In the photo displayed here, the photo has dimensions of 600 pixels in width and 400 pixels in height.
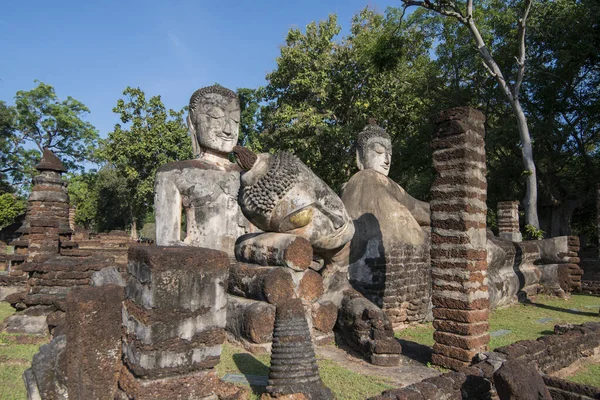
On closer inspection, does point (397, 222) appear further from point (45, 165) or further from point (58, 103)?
point (58, 103)

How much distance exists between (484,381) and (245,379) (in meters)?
1.94

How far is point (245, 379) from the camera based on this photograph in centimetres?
388

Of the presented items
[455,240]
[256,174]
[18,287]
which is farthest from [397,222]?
[18,287]

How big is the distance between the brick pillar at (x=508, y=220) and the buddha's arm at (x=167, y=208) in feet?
38.5

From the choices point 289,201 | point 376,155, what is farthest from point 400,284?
point 289,201

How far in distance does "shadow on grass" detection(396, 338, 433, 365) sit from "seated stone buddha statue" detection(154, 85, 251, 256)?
249 centimetres

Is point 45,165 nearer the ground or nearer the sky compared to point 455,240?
nearer the sky

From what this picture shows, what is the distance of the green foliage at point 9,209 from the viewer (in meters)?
24.7

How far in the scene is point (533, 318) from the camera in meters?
7.32

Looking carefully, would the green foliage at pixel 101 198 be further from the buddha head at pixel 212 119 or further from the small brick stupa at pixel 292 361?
the small brick stupa at pixel 292 361

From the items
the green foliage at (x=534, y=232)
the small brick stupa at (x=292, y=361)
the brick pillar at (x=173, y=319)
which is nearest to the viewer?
the brick pillar at (x=173, y=319)

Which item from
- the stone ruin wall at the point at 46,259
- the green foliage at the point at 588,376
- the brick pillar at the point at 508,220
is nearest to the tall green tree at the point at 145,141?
the stone ruin wall at the point at 46,259

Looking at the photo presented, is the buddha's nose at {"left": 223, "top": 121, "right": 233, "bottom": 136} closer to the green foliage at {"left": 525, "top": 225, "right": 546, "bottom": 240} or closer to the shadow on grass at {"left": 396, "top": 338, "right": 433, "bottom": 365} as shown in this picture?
the shadow on grass at {"left": 396, "top": 338, "right": 433, "bottom": 365}

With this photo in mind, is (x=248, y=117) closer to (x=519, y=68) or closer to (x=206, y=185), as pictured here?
(x=519, y=68)
